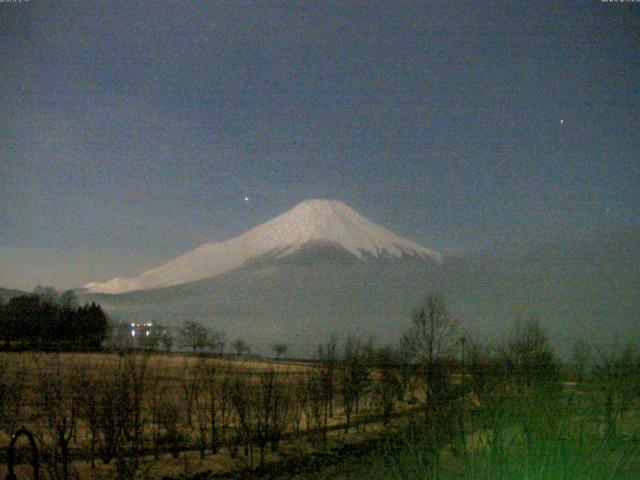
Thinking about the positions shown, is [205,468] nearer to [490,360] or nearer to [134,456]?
[134,456]

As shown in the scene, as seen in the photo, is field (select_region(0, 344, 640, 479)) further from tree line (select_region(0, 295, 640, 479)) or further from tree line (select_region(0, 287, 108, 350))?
tree line (select_region(0, 287, 108, 350))

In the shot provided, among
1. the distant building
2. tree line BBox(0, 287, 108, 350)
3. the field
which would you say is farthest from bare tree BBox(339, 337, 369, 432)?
tree line BBox(0, 287, 108, 350)

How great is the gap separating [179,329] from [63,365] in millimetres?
38248

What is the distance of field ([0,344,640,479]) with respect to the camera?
438 centimetres

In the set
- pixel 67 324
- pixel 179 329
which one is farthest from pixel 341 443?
pixel 179 329

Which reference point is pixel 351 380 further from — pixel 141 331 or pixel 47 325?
pixel 47 325

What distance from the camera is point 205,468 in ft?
56.6

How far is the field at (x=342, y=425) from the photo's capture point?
14.4 ft

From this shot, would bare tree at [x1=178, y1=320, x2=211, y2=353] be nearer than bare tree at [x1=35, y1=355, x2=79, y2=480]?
No

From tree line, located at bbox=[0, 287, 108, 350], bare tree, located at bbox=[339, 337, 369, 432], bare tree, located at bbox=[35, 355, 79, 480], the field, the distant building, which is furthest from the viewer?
tree line, located at bbox=[0, 287, 108, 350]

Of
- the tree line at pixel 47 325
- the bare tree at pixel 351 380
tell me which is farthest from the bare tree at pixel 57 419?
the tree line at pixel 47 325

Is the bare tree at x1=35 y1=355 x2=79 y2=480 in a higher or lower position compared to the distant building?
lower

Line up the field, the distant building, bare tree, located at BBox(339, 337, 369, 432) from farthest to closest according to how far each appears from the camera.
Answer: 1. the distant building
2. bare tree, located at BBox(339, 337, 369, 432)
3. the field

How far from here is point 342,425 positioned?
Answer: 82.3 feet
